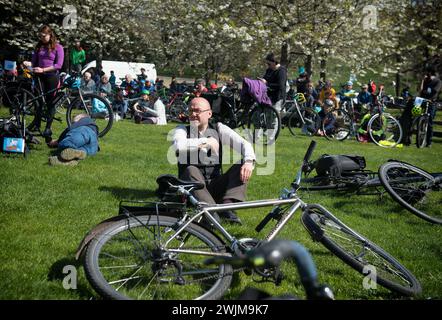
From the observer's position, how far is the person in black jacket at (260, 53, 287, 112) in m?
11.0

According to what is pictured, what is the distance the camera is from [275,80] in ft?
36.3

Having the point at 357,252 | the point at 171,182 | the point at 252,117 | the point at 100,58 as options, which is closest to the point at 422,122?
the point at 252,117

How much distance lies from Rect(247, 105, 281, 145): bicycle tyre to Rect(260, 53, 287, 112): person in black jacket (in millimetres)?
1028

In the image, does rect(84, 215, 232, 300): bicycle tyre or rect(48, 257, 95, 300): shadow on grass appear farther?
rect(48, 257, 95, 300): shadow on grass

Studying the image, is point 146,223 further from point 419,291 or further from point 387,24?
point 387,24

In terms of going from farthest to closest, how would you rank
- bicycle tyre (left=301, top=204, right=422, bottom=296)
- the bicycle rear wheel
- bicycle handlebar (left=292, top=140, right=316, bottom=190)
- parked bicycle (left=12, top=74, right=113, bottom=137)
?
the bicycle rear wheel, parked bicycle (left=12, top=74, right=113, bottom=137), bicycle handlebar (left=292, top=140, right=316, bottom=190), bicycle tyre (left=301, top=204, right=422, bottom=296)

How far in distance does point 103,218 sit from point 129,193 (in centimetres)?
105

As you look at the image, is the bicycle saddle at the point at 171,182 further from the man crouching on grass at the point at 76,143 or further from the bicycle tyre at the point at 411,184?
the man crouching on grass at the point at 76,143

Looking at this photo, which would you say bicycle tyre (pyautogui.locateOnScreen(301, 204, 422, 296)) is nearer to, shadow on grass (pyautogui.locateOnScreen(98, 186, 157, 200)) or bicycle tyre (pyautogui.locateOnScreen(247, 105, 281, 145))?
shadow on grass (pyautogui.locateOnScreen(98, 186, 157, 200))

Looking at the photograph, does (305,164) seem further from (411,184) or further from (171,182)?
(411,184)

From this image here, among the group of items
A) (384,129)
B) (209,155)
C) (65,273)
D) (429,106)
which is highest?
(209,155)

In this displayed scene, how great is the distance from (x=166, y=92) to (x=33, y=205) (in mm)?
16732

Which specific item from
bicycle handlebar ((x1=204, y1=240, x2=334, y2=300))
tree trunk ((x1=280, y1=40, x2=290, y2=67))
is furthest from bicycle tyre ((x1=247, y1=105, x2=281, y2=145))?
tree trunk ((x1=280, y1=40, x2=290, y2=67))

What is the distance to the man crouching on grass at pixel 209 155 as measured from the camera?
4.19m
